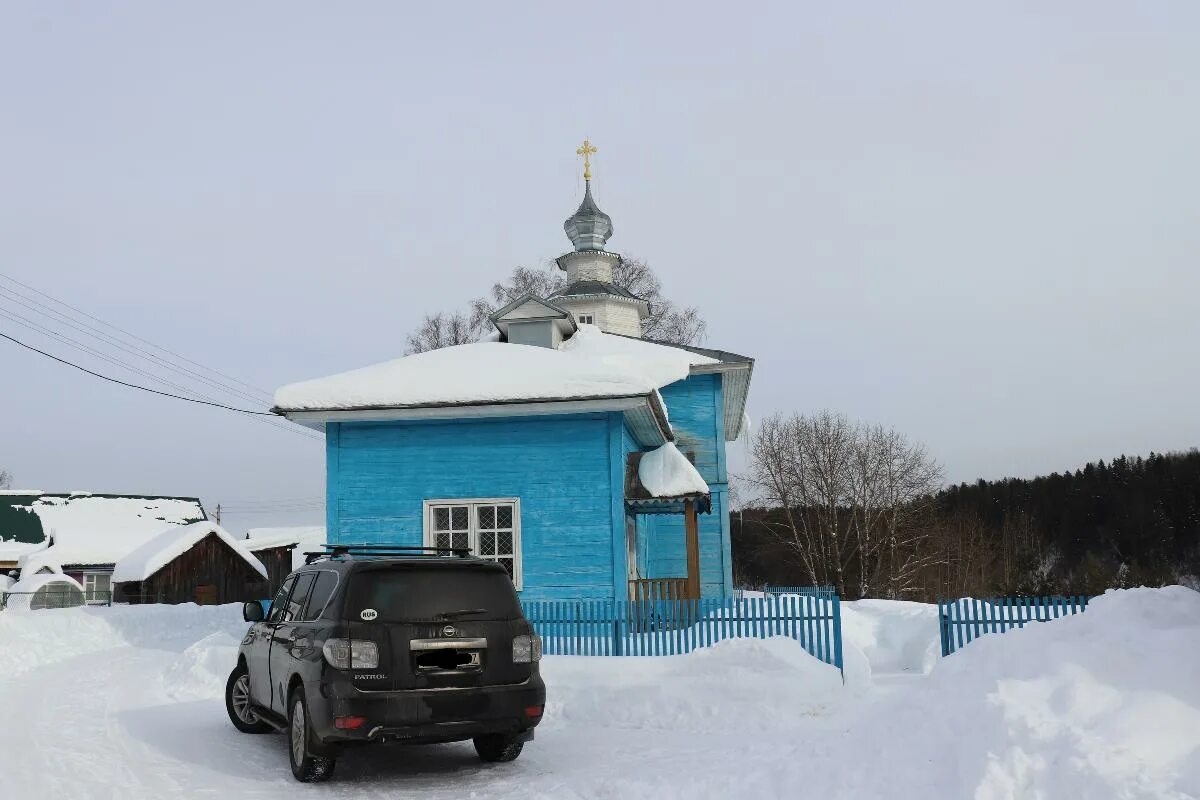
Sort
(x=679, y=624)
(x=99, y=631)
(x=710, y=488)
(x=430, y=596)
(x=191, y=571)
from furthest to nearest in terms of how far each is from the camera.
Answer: (x=191, y=571) < (x=99, y=631) < (x=710, y=488) < (x=679, y=624) < (x=430, y=596)

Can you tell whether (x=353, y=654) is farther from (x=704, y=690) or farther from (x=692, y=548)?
(x=692, y=548)

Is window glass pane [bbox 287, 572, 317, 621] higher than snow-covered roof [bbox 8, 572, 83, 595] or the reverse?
higher

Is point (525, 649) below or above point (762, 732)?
above

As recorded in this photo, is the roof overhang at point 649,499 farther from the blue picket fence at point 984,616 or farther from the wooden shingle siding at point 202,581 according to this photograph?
the wooden shingle siding at point 202,581

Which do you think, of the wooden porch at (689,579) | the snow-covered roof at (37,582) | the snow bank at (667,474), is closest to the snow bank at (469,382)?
the snow bank at (667,474)

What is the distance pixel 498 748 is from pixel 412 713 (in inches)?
55.3

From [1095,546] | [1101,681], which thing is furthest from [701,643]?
[1095,546]

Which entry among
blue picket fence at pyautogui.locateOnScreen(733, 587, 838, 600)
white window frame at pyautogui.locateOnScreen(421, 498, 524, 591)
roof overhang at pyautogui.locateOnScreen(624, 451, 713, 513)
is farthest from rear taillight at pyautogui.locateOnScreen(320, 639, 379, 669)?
roof overhang at pyautogui.locateOnScreen(624, 451, 713, 513)

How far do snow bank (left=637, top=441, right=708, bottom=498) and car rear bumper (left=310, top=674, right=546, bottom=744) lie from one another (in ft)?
32.1

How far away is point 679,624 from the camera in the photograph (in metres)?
13.9

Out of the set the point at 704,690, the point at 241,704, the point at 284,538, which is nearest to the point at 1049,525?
the point at 284,538

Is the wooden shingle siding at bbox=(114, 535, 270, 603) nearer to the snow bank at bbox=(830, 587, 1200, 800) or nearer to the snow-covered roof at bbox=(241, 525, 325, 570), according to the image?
the snow-covered roof at bbox=(241, 525, 325, 570)

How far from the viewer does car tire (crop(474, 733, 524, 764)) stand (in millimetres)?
8492

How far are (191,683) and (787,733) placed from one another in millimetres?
8541
